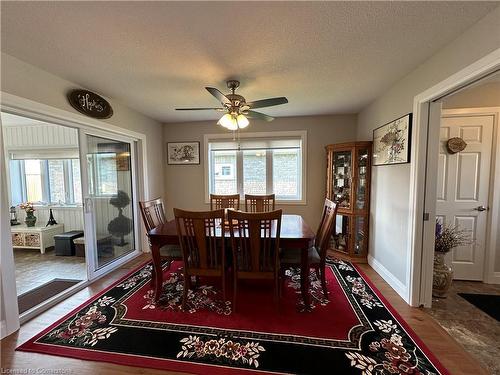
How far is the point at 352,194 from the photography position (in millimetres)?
3344

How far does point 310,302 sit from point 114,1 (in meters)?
2.84

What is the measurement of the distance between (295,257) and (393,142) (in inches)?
69.2

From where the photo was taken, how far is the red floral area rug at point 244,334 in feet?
5.11

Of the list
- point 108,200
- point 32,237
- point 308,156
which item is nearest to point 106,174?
point 108,200

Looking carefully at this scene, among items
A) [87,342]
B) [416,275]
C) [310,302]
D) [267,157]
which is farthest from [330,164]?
[87,342]

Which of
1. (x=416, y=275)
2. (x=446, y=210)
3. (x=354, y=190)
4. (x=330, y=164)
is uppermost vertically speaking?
(x=330, y=164)

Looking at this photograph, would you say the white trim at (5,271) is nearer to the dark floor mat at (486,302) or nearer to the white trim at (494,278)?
the dark floor mat at (486,302)

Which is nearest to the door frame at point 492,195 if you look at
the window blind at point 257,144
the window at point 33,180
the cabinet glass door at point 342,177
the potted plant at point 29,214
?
the cabinet glass door at point 342,177

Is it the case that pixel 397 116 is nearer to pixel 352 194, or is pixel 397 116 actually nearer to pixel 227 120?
pixel 352 194

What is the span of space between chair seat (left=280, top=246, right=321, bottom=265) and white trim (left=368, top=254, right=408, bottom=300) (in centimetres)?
97

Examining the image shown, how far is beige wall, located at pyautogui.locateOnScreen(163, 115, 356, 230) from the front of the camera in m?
3.90

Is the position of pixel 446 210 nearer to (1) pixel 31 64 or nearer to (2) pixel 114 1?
(2) pixel 114 1

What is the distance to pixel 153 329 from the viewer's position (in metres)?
1.90

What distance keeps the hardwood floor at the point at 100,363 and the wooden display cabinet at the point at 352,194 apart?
1118 mm
